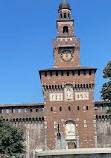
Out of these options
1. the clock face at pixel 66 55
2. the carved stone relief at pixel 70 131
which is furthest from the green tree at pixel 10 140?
the clock face at pixel 66 55

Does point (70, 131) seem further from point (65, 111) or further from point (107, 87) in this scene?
point (107, 87)

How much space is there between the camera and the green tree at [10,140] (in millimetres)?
37062

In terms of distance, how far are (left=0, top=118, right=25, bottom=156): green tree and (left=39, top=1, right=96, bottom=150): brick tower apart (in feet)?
18.5

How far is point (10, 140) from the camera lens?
37438mm

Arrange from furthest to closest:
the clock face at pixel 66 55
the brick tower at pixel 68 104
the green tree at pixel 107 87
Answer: the clock face at pixel 66 55
the brick tower at pixel 68 104
the green tree at pixel 107 87

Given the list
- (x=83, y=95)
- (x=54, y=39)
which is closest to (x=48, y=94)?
(x=83, y=95)

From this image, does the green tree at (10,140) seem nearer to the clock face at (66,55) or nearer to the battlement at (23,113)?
the battlement at (23,113)

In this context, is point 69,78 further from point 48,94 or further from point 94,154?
point 94,154

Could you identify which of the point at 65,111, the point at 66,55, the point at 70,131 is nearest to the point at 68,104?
the point at 65,111

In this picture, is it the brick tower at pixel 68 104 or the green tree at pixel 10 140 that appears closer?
the green tree at pixel 10 140

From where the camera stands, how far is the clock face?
A: 155ft

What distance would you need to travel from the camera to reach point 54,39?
48406 millimetres

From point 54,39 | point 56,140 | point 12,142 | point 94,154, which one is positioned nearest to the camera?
point 94,154

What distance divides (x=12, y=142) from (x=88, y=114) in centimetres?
1251
